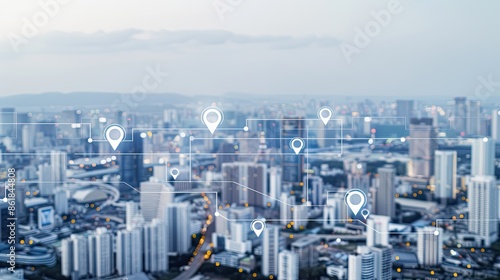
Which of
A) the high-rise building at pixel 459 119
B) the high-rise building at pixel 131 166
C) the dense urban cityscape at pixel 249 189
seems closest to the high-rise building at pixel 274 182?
the dense urban cityscape at pixel 249 189

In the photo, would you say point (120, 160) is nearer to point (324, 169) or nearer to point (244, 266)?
point (244, 266)

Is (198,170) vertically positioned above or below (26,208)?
above

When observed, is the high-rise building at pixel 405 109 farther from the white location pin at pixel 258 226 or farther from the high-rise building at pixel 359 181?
the white location pin at pixel 258 226

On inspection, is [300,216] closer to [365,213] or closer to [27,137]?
[365,213]

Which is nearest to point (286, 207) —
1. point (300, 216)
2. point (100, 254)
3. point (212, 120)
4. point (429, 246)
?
point (300, 216)

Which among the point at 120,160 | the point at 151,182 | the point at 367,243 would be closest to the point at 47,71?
the point at 120,160

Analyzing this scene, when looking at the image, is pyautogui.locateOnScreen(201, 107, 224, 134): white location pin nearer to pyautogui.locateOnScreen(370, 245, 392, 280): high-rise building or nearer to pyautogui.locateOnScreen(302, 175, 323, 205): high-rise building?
pyautogui.locateOnScreen(302, 175, 323, 205): high-rise building
